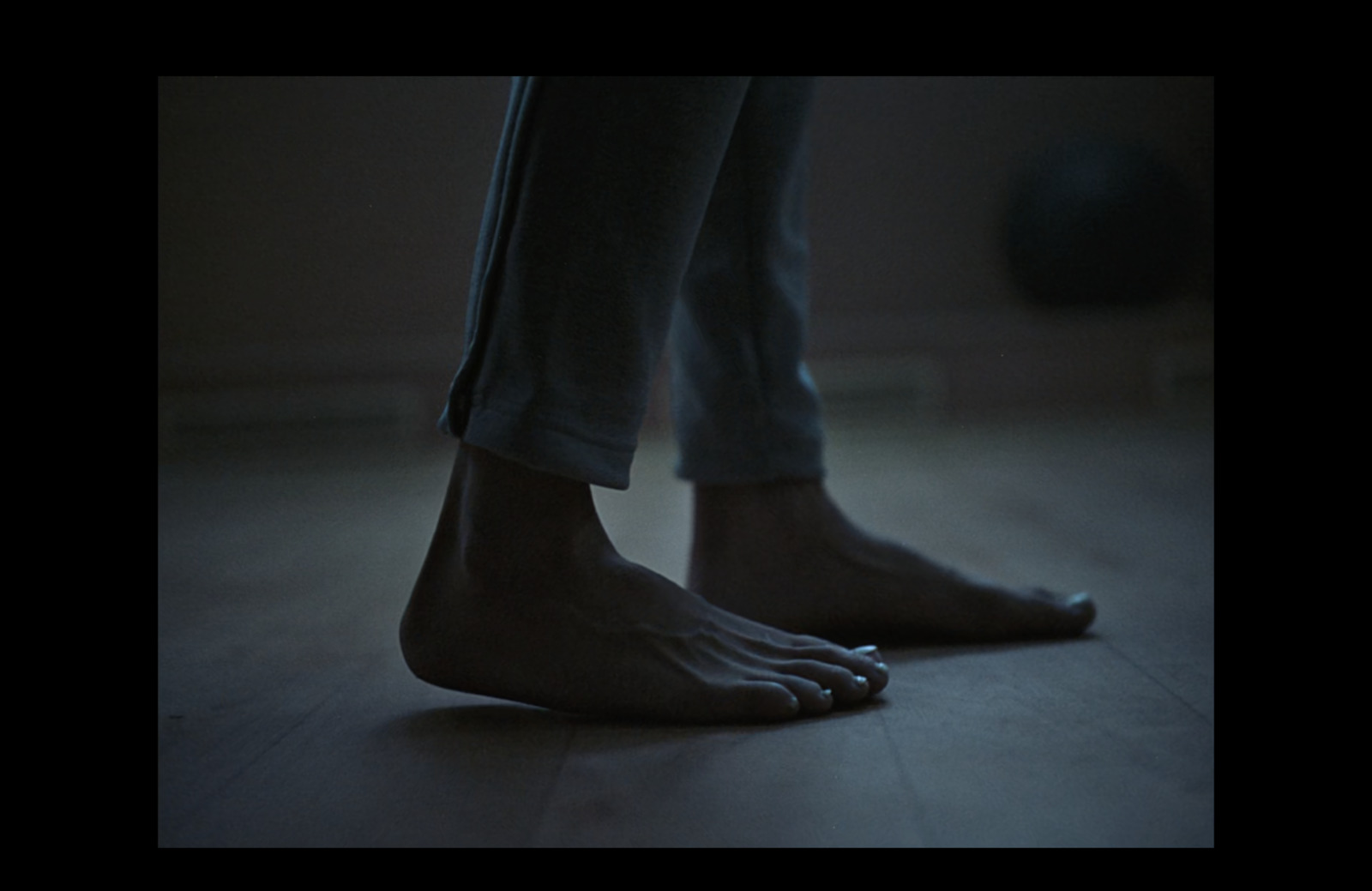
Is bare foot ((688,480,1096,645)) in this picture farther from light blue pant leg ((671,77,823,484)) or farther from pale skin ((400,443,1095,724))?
pale skin ((400,443,1095,724))

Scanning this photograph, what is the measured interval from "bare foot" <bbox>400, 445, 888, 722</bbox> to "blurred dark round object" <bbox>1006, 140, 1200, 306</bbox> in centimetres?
267

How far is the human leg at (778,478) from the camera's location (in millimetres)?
849

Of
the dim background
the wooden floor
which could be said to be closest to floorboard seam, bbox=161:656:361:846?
the wooden floor

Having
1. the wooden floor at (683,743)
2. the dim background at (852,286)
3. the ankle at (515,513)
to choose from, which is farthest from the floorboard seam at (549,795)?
the dim background at (852,286)

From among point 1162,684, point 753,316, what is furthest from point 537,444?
point 1162,684

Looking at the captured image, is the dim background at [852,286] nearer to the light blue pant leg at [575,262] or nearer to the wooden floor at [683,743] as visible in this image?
the wooden floor at [683,743]

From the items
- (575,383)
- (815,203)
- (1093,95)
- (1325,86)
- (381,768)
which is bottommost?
(381,768)

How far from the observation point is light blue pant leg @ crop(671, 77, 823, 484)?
84 cm

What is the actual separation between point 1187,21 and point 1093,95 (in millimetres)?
2820

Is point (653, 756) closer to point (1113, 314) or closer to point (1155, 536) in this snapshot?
point (1155, 536)

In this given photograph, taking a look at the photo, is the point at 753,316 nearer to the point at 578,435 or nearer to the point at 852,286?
the point at 578,435

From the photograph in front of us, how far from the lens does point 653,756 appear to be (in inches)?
23.4

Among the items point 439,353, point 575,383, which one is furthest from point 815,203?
point 575,383

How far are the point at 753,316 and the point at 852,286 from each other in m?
2.57
